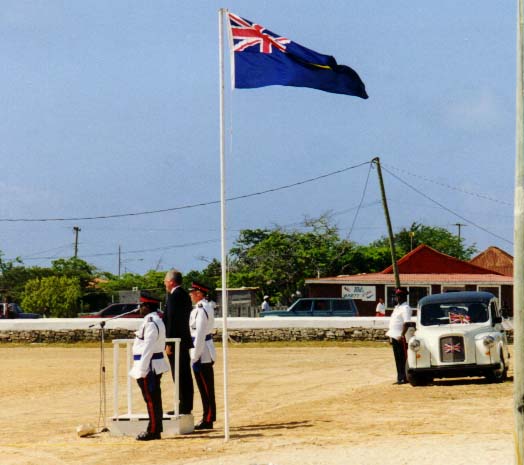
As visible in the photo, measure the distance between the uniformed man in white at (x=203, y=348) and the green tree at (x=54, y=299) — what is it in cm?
5703

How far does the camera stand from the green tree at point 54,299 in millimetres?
71188

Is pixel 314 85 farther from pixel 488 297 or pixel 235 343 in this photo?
pixel 235 343

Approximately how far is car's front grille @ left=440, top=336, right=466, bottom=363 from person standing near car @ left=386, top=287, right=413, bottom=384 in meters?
0.81

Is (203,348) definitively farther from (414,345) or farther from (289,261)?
(289,261)

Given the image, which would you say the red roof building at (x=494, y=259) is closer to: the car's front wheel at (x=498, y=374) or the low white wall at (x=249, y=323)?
the low white wall at (x=249, y=323)

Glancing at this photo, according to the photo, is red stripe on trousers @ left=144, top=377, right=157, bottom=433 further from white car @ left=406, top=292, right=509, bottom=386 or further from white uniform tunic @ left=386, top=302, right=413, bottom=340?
white uniform tunic @ left=386, top=302, right=413, bottom=340

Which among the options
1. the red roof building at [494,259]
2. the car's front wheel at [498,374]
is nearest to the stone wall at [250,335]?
the car's front wheel at [498,374]

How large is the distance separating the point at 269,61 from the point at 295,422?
16.0 feet

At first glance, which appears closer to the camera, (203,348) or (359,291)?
(203,348)

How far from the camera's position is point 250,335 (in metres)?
38.7

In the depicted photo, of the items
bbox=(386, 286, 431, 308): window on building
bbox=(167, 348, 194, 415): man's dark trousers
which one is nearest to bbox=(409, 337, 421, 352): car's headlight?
bbox=(167, 348, 194, 415): man's dark trousers

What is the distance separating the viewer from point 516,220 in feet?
30.6

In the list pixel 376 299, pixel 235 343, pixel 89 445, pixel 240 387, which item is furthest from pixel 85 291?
pixel 89 445

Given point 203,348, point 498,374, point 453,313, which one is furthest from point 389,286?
point 203,348
